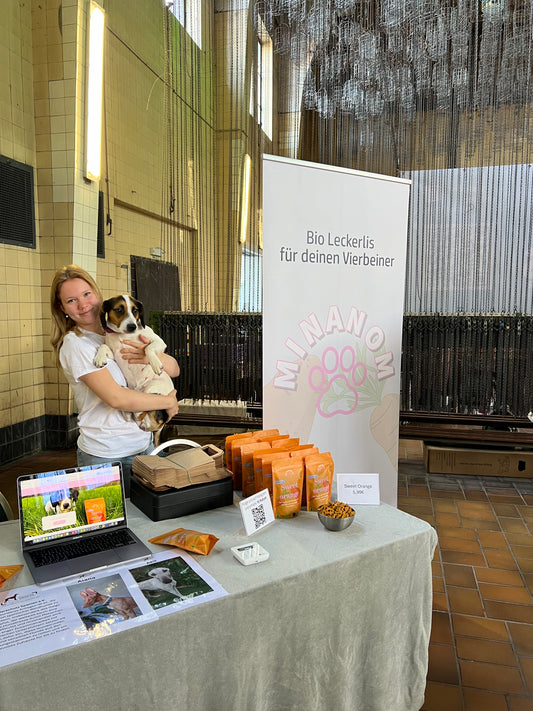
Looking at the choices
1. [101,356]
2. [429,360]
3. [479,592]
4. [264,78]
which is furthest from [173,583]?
[264,78]

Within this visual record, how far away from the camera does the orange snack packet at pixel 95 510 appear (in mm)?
1483

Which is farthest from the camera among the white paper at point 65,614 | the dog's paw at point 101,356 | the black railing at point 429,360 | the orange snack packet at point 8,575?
the black railing at point 429,360

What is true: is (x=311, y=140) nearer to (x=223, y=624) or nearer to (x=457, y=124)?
(x=457, y=124)

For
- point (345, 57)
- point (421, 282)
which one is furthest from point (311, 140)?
point (421, 282)

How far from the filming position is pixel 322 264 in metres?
2.68

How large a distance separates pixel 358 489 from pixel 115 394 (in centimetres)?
94

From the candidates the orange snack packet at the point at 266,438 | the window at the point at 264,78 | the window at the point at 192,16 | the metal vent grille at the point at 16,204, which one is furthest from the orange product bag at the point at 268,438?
the window at the point at 192,16

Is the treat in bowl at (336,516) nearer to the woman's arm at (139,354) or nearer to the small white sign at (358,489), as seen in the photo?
the small white sign at (358,489)

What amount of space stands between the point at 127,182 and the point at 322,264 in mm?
4715

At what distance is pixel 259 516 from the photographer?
1560mm

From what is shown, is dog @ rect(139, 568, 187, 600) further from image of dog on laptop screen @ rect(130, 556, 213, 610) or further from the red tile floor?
the red tile floor

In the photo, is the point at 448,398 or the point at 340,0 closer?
the point at 340,0

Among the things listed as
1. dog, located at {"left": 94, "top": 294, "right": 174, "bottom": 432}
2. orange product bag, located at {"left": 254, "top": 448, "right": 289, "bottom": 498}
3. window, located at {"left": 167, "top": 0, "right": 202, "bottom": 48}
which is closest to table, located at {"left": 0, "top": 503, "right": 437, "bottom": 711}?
orange product bag, located at {"left": 254, "top": 448, "right": 289, "bottom": 498}

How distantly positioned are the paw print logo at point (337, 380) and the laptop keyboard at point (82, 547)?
145 cm
